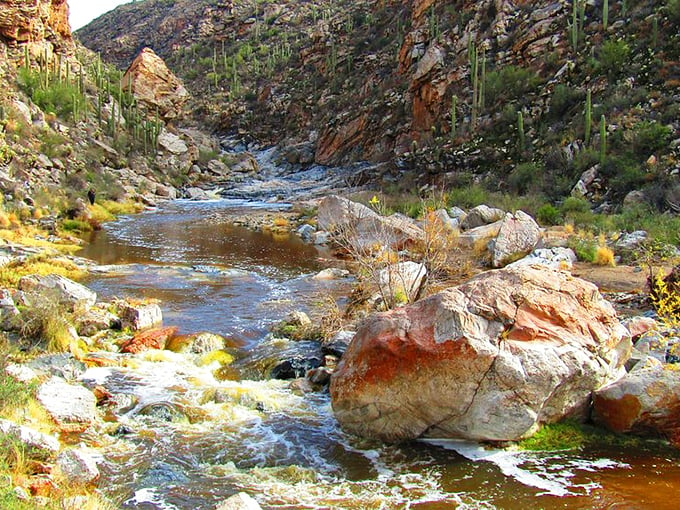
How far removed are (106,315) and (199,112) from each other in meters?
51.8

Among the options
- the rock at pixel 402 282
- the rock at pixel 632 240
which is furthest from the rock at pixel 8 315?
the rock at pixel 632 240

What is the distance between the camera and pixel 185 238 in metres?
21.4

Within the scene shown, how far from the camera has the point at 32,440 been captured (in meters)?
5.20

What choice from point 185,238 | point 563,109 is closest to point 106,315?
point 185,238

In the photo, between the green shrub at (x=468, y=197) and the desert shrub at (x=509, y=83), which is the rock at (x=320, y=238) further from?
the desert shrub at (x=509, y=83)

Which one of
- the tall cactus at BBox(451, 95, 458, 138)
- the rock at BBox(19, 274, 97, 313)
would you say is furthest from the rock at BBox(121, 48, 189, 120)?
the rock at BBox(19, 274, 97, 313)

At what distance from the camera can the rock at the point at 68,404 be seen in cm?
648

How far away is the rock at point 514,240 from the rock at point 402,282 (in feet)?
17.1

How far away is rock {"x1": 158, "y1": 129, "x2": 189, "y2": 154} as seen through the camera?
141 feet

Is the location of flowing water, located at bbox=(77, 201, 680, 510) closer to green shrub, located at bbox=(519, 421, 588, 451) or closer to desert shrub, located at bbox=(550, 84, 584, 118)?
green shrub, located at bbox=(519, 421, 588, 451)

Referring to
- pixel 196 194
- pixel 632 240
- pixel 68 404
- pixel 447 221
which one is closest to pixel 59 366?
pixel 68 404

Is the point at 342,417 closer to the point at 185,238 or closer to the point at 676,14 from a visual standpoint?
the point at 185,238

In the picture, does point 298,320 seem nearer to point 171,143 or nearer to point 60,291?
point 60,291

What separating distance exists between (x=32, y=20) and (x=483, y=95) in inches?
1066
